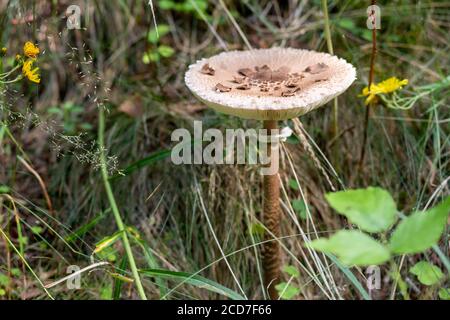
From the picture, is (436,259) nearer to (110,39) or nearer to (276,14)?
(276,14)

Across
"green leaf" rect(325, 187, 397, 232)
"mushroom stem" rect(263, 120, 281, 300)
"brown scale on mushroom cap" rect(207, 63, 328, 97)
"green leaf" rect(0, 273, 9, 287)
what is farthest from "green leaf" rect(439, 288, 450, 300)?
"green leaf" rect(0, 273, 9, 287)

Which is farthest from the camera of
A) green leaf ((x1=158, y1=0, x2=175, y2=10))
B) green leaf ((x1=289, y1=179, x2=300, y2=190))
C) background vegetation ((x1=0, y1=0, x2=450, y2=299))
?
green leaf ((x1=158, y1=0, x2=175, y2=10))

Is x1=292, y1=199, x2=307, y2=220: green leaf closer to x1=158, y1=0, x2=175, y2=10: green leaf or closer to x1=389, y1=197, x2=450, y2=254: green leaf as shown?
x1=389, y1=197, x2=450, y2=254: green leaf

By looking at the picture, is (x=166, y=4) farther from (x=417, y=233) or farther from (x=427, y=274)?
(x=417, y=233)
